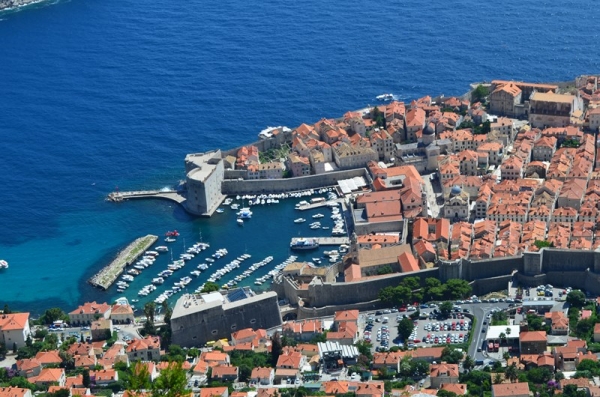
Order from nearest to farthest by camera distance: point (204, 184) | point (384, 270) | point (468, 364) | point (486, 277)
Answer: point (468, 364)
point (486, 277)
point (384, 270)
point (204, 184)

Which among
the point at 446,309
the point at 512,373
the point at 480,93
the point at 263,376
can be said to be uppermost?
the point at 480,93

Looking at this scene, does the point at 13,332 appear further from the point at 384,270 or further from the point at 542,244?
the point at 542,244

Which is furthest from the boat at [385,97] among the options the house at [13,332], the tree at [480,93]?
the house at [13,332]

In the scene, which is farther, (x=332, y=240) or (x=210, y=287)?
(x=332, y=240)

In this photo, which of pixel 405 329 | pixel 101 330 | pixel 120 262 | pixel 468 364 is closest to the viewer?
pixel 468 364

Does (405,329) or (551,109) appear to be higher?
(551,109)

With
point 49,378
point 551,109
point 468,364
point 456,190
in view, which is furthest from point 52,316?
point 551,109

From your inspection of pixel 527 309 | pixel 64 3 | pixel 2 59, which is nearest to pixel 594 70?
pixel 527 309

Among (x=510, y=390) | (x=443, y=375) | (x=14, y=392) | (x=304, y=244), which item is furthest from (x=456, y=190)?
(x=14, y=392)
